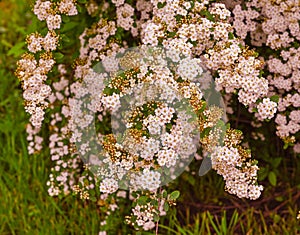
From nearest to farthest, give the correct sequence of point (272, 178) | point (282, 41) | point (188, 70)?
point (188, 70) → point (282, 41) → point (272, 178)

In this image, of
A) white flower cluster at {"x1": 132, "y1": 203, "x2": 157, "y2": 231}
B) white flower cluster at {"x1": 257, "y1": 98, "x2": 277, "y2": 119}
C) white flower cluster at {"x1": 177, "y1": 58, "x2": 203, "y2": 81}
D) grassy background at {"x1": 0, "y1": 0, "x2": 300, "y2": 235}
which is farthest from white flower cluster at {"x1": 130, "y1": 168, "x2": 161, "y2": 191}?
grassy background at {"x1": 0, "y1": 0, "x2": 300, "y2": 235}

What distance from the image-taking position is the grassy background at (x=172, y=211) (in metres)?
3.40

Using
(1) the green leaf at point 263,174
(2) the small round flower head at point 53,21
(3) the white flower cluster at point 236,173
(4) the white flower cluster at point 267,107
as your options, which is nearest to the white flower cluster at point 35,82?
(2) the small round flower head at point 53,21

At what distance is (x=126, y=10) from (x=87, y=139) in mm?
780

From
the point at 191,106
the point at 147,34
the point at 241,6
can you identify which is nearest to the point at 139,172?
the point at 191,106

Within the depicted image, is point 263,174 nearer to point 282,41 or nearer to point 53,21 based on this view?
point 282,41

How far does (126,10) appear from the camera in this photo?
3049 millimetres

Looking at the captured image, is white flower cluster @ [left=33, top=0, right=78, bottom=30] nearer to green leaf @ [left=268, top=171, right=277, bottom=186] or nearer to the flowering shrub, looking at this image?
the flowering shrub

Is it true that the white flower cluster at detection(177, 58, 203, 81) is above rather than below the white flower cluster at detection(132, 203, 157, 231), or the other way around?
above

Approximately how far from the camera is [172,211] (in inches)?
128

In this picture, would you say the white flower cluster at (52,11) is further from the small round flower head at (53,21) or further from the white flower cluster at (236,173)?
the white flower cluster at (236,173)

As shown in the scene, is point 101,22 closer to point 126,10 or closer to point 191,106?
point 126,10

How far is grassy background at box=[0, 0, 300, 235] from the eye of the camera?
11.2 ft

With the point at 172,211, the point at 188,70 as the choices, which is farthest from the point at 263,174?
the point at 188,70
